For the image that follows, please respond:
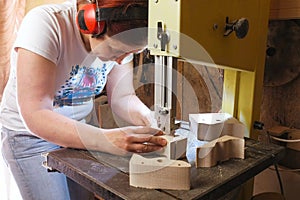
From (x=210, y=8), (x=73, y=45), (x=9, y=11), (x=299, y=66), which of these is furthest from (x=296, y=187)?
(x=9, y=11)

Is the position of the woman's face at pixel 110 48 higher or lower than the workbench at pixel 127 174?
higher

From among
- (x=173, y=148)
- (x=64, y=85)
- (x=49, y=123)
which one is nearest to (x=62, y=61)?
(x=64, y=85)

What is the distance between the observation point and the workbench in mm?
643

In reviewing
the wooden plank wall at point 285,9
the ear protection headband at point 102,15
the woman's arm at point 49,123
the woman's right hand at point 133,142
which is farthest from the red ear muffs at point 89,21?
the wooden plank wall at point 285,9

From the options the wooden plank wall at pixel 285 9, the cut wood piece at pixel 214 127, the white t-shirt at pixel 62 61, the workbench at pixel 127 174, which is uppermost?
the wooden plank wall at pixel 285 9

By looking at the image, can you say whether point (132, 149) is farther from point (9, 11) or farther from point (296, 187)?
point (9, 11)

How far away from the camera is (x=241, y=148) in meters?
0.81

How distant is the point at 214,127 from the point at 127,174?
308 millimetres

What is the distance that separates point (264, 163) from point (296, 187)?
0.52 meters

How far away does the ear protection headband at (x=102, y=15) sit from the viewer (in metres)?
0.78

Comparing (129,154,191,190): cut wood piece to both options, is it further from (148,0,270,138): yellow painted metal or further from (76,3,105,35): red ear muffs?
(76,3,105,35): red ear muffs

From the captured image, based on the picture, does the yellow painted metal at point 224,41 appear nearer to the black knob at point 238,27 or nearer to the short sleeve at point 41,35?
the black knob at point 238,27

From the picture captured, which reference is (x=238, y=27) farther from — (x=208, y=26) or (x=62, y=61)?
(x=62, y=61)

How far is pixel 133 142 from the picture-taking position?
797mm
